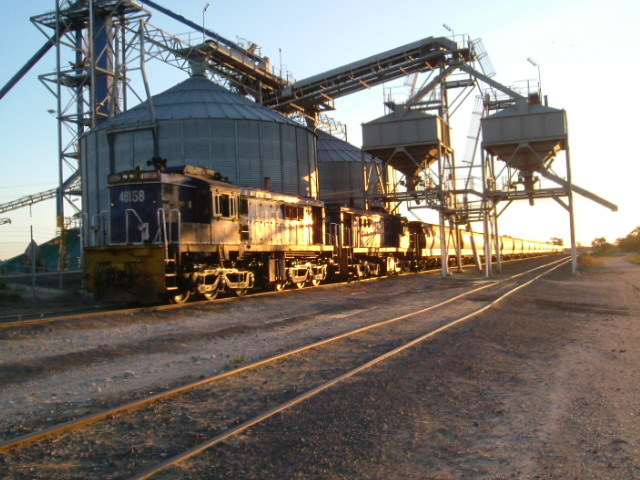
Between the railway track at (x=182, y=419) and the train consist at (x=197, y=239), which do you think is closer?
the railway track at (x=182, y=419)

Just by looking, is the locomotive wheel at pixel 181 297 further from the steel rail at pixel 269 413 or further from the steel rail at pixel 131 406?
the steel rail at pixel 269 413

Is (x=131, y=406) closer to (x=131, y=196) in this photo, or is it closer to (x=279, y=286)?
(x=131, y=196)

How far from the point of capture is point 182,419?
5680 millimetres

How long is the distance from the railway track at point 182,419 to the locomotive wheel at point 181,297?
7.73 meters

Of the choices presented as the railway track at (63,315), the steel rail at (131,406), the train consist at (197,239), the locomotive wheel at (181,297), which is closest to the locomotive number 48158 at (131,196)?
the train consist at (197,239)

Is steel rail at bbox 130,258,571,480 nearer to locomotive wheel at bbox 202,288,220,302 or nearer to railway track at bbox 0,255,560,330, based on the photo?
railway track at bbox 0,255,560,330

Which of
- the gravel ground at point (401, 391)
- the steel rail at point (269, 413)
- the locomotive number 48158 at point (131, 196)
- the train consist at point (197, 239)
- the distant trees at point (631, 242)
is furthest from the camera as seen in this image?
the distant trees at point (631, 242)

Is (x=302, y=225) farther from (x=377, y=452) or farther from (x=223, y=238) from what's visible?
(x=377, y=452)

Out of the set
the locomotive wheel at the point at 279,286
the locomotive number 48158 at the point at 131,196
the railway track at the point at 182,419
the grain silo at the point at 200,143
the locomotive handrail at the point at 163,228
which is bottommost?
the railway track at the point at 182,419

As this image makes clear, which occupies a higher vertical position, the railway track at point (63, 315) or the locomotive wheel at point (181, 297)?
the locomotive wheel at point (181, 297)

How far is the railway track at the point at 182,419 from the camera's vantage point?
178 inches

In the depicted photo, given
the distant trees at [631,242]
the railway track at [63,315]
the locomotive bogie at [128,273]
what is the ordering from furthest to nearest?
the distant trees at [631,242] → the locomotive bogie at [128,273] → the railway track at [63,315]

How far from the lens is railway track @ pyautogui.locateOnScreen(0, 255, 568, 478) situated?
4.53 meters

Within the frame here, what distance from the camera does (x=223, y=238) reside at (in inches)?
680
